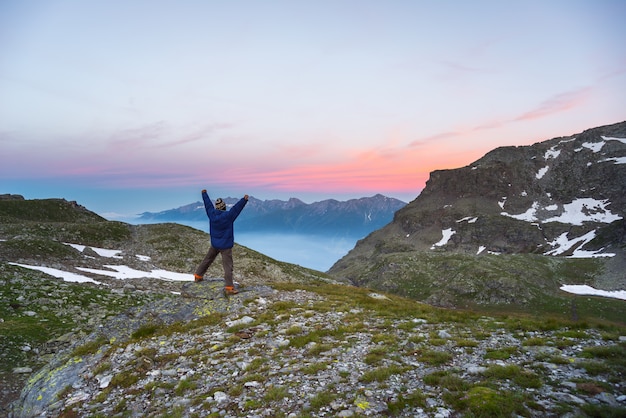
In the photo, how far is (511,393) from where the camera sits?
812 centimetres

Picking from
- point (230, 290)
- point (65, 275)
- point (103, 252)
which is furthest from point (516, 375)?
point (103, 252)

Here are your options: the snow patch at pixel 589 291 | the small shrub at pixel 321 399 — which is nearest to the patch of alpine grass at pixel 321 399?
the small shrub at pixel 321 399

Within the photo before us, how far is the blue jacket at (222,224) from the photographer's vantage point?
18984 mm

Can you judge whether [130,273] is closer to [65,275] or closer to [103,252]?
[65,275]

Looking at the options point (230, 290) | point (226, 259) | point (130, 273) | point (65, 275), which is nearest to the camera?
point (226, 259)

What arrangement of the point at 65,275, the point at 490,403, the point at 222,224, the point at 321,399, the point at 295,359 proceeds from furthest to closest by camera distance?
the point at 65,275
the point at 222,224
the point at 295,359
the point at 321,399
the point at 490,403

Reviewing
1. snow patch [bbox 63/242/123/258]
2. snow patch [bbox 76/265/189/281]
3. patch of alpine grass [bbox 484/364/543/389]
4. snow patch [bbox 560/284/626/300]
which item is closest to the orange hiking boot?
patch of alpine grass [bbox 484/364/543/389]

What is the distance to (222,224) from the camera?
19.0 meters

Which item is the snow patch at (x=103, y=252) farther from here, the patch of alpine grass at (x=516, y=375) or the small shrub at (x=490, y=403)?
the small shrub at (x=490, y=403)

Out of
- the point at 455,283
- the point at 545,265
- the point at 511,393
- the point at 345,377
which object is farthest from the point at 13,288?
the point at 545,265

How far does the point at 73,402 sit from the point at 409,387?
11.4 m

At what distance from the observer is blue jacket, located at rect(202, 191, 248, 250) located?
62.3 feet

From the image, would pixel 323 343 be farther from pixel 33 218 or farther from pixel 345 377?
pixel 33 218

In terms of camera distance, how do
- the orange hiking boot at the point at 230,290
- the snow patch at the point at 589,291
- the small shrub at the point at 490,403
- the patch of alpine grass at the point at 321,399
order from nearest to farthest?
the small shrub at the point at 490,403 < the patch of alpine grass at the point at 321,399 < the orange hiking boot at the point at 230,290 < the snow patch at the point at 589,291
